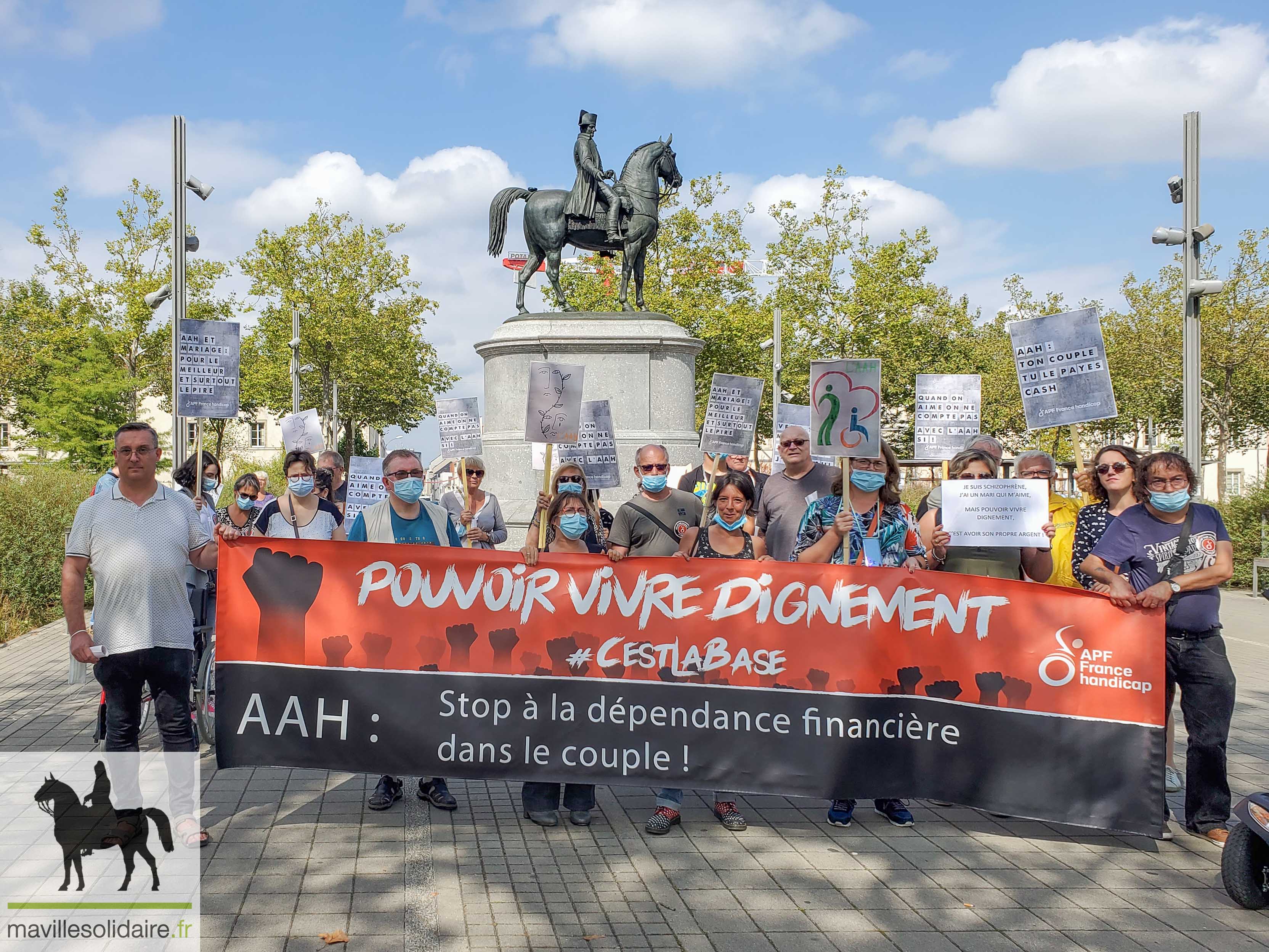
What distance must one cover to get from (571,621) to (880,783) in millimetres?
1675

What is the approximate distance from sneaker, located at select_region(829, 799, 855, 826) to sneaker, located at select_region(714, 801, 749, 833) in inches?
17.3

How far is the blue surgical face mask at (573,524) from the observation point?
5.96 metres

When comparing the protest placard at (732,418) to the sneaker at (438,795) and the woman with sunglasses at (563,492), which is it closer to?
the woman with sunglasses at (563,492)

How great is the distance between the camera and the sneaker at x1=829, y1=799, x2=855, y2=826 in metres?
5.73

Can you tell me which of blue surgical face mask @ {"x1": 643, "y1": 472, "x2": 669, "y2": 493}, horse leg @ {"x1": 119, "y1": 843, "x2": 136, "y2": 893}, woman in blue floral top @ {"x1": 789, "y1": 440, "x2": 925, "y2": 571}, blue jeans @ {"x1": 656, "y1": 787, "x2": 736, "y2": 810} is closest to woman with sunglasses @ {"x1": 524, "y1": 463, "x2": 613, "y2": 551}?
blue surgical face mask @ {"x1": 643, "y1": 472, "x2": 669, "y2": 493}

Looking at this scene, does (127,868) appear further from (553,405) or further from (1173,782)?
(1173,782)

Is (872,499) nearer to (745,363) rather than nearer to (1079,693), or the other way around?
(1079,693)

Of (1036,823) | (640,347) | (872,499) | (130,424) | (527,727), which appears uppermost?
(640,347)

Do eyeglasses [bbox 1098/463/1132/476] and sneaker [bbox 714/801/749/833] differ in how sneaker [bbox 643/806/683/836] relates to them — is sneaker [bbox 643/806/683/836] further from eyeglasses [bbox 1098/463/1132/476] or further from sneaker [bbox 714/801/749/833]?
eyeglasses [bbox 1098/463/1132/476]

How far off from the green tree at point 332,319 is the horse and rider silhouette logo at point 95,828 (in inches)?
1622

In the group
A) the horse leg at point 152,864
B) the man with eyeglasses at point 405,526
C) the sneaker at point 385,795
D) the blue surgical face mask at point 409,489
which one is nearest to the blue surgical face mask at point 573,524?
the man with eyeglasses at point 405,526

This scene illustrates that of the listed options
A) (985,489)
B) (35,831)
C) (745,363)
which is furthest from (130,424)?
(745,363)

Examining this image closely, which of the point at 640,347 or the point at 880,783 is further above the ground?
the point at 640,347

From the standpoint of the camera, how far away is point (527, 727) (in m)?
5.49
